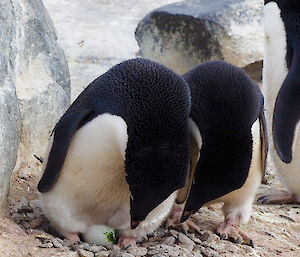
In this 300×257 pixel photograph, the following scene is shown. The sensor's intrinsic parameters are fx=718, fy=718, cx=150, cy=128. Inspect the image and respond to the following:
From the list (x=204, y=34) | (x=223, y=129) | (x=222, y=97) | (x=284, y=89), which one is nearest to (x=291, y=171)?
(x=284, y=89)

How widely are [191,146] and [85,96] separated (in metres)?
0.54

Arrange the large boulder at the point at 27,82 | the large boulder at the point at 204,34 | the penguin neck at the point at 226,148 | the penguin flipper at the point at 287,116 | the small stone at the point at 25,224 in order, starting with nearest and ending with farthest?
the penguin neck at the point at 226,148 → the small stone at the point at 25,224 → the large boulder at the point at 27,82 → the penguin flipper at the point at 287,116 → the large boulder at the point at 204,34

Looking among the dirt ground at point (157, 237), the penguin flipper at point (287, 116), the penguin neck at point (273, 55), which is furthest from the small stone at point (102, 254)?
the penguin neck at point (273, 55)

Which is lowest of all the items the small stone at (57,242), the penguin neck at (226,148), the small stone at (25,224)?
the small stone at (25,224)

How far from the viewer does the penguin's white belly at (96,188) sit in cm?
308

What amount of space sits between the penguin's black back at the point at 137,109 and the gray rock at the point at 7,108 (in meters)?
0.25

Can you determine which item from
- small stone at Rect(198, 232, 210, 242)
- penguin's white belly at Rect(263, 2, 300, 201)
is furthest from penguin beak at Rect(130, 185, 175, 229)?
penguin's white belly at Rect(263, 2, 300, 201)

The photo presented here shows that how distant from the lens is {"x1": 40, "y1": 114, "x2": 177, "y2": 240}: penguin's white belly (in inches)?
121

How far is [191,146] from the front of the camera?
3312mm

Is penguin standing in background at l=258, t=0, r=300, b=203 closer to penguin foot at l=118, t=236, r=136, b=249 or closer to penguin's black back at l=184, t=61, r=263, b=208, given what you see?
penguin's black back at l=184, t=61, r=263, b=208

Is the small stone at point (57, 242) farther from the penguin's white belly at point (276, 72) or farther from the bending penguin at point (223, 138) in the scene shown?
the penguin's white belly at point (276, 72)

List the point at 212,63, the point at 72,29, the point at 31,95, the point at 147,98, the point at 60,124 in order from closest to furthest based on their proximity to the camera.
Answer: the point at 147,98 → the point at 60,124 → the point at 212,63 → the point at 31,95 → the point at 72,29

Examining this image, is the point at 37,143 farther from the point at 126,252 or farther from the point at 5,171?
the point at 126,252

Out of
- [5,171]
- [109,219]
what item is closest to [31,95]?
[5,171]
